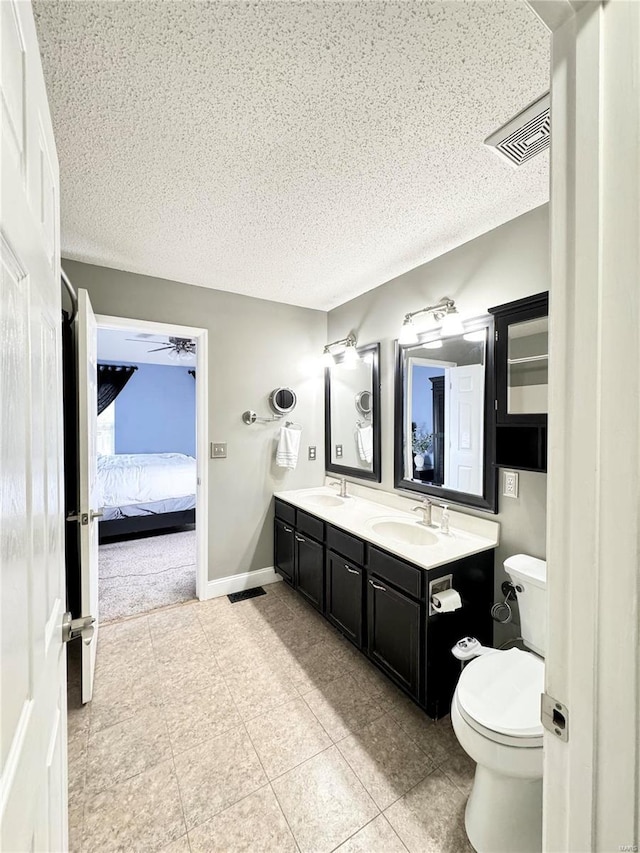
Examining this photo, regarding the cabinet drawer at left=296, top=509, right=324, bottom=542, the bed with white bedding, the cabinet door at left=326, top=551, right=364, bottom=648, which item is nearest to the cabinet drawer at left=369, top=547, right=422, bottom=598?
the cabinet door at left=326, top=551, right=364, bottom=648

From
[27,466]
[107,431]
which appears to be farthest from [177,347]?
[27,466]

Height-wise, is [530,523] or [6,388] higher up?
[6,388]

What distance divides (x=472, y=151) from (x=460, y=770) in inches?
98.4

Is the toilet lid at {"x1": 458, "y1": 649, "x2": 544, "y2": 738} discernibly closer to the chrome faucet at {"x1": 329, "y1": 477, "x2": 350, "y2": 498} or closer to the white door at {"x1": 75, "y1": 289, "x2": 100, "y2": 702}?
the chrome faucet at {"x1": 329, "y1": 477, "x2": 350, "y2": 498}

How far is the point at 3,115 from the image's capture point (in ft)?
1.53

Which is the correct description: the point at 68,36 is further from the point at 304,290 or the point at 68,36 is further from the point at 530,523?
the point at 530,523

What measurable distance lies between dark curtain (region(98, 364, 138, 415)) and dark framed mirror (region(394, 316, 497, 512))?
531 centimetres

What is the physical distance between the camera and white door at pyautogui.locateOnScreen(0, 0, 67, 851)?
18.3 inches

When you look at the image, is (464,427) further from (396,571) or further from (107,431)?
(107,431)

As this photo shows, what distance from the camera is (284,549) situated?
9.66 ft

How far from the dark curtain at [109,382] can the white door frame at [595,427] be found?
669cm

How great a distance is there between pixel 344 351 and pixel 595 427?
8.71ft

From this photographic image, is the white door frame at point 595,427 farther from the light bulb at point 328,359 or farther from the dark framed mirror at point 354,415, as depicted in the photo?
the light bulb at point 328,359

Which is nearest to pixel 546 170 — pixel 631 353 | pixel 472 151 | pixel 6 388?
pixel 472 151
